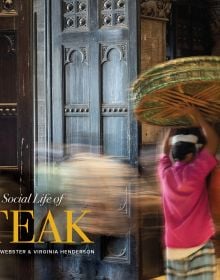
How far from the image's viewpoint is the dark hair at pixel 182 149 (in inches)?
135

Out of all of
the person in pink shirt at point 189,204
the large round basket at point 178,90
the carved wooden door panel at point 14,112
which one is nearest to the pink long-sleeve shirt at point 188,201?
the person in pink shirt at point 189,204

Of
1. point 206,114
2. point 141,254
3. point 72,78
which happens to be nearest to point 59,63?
point 72,78

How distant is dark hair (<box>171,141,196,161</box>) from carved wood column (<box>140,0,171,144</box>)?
4.46 feet

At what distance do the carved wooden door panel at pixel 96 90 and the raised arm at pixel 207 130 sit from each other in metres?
1.18

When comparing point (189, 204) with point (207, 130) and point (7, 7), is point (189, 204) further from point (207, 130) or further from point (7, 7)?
point (7, 7)

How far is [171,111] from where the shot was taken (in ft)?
11.1

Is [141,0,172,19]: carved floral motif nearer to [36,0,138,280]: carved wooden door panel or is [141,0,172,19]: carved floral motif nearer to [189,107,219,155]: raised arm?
[36,0,138,280]: carved wooden door panel

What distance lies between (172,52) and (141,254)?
169cm

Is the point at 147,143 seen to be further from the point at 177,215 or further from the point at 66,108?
the point at 177,215

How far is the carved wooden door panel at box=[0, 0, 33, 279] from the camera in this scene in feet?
12.6

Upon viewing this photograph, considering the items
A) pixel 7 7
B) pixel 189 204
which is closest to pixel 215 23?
pixel 7 7

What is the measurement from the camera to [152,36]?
485 centimetres

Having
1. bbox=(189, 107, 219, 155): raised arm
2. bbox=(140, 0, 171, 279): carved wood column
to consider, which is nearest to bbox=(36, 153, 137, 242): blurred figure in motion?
bbox=(140, 0, 171, 279): carved wood column

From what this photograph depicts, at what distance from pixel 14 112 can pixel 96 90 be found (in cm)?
83
